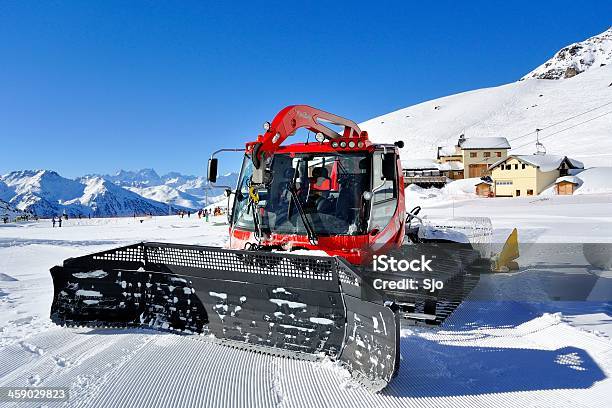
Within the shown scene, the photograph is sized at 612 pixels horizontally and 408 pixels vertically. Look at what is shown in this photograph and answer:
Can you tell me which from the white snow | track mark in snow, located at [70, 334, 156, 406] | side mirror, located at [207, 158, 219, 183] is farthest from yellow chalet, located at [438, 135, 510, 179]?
track mark in snow, located at [70, 334, 156, 406]

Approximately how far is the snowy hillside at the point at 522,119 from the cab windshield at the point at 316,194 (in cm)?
6600

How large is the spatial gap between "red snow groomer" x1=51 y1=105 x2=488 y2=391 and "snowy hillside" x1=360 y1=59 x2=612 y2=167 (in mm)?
65951

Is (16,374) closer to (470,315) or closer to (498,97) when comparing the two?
(470,315)

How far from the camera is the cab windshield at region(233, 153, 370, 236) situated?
5.62 metres

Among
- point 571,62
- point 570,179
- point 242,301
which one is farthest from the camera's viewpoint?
point 571,62

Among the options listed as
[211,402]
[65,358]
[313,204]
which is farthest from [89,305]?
A: [313,204]

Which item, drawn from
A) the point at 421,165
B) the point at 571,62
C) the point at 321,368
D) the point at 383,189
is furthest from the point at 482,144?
the point at 571,62

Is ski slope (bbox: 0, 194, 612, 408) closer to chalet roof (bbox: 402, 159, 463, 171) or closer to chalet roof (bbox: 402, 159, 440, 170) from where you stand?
chalet roof (bbox: 402, 159, 440, 170)

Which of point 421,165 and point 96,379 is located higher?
point 421,165

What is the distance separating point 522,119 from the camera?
10075 centimetres

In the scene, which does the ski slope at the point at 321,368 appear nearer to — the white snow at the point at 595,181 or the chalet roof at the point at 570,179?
the white snow at the point at 595,181

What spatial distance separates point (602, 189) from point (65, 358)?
176 feet

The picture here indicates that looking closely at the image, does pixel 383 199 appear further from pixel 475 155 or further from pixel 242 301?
pixel 475 155

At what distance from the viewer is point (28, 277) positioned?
9414mm
